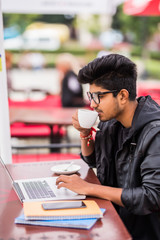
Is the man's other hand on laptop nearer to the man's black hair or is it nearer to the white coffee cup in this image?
the white coffee cup

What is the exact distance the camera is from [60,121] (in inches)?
180

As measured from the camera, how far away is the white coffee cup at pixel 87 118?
7.05ft

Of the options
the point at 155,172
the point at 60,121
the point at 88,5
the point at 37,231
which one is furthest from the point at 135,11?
the point at 37,231

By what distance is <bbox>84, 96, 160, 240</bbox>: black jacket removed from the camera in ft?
5.85

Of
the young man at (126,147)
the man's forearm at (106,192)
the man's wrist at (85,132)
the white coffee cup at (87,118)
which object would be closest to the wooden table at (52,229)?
the man's forearm at (106,192)

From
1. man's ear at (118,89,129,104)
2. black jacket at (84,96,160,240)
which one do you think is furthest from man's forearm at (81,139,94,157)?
man's ear at (118,89,129,104)

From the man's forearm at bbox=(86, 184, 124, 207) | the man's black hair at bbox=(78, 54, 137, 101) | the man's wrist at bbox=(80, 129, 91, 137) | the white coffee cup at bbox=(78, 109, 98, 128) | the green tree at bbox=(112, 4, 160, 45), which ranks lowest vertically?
the man's forearm at bbox=(86, 184, 124, 207)

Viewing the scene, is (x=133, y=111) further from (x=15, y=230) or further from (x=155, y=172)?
(x=15, y=230)

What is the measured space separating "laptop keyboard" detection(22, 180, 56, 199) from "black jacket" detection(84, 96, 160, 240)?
0.41 meters

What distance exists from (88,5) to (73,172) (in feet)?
7.75

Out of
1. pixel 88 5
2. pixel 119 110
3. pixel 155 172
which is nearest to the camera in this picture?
pixel 155 172

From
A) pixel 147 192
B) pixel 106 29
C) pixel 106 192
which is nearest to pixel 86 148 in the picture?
pixel 106 192

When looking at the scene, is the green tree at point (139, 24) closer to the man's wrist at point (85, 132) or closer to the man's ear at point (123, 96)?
the man's wrist at point (85, 132)

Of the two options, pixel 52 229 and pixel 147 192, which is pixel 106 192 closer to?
pixel 147 192
